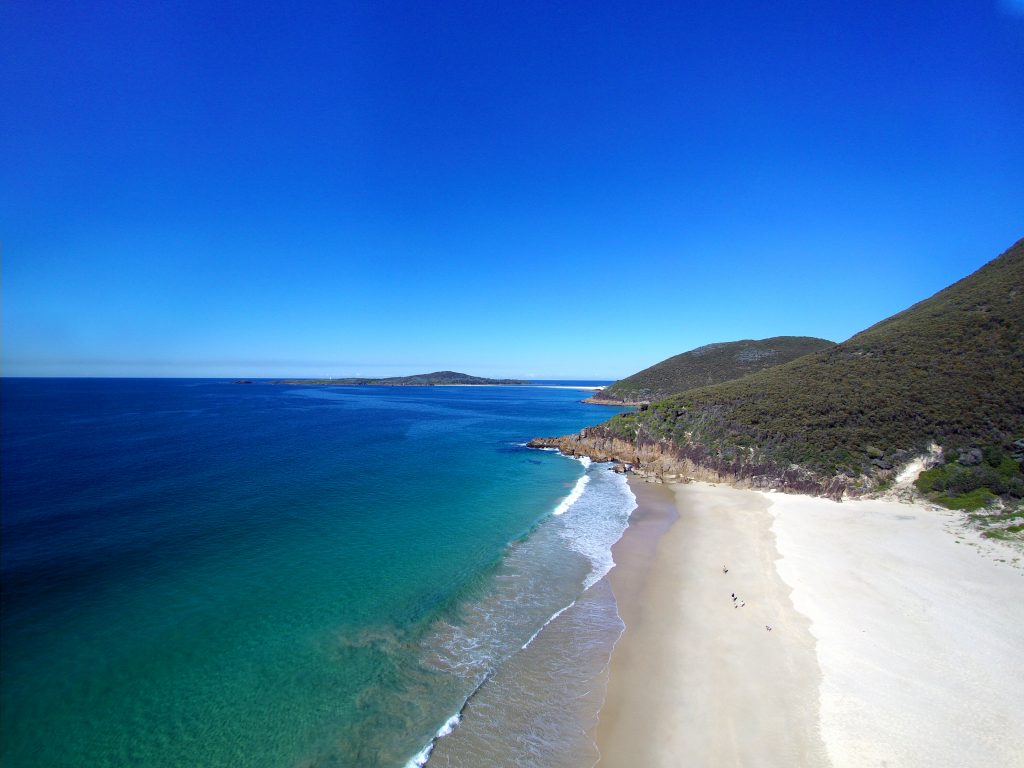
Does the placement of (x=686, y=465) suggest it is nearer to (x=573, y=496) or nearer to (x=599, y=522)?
(x=573, y=496)

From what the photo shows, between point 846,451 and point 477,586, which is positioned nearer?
point 477,586

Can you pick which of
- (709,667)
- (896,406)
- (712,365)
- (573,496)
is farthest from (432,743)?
(712,365)

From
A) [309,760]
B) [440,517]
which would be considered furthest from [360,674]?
[440,517]

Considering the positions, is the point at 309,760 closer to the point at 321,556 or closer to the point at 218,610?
the point at 218,610

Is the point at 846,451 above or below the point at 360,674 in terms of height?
above

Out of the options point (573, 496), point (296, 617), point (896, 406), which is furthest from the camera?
point (573, 496)

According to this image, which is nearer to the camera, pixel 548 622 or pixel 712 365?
pixel 548 622

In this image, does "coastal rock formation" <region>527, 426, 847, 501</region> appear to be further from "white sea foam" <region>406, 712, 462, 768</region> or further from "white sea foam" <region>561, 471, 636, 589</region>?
"white sea foam" <region>406, 712, 462, 768</region>
